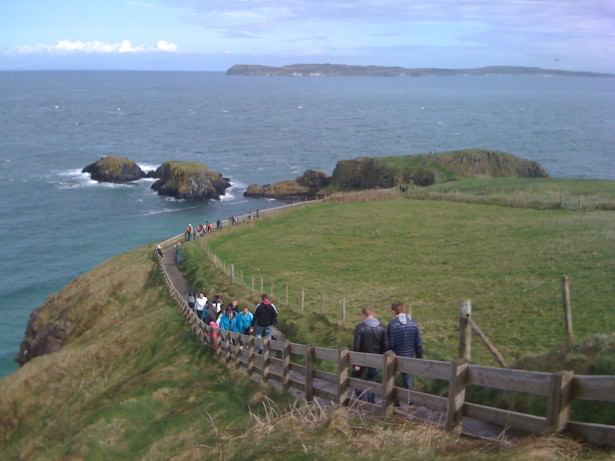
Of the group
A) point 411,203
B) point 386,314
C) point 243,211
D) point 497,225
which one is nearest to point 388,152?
point 243,211

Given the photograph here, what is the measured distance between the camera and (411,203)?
5234 centimetres

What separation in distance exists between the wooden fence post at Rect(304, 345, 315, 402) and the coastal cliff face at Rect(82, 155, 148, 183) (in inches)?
3264

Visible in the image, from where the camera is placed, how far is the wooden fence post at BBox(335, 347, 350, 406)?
11.5 metres

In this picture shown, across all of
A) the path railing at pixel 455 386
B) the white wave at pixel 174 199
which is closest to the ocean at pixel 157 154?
the white wave at pixel 174 199

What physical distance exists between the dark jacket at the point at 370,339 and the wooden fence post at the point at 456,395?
3003 mm

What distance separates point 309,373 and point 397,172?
230 feet

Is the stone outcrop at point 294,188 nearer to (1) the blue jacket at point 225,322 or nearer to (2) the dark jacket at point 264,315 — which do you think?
(1) the blue jacket at point 225,322

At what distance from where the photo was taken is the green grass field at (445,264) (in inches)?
781

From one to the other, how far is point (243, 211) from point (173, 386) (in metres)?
56.5

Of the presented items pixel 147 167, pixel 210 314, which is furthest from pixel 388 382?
pixel 147 167

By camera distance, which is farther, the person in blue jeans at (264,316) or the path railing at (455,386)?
the person in blue jeans at (264,316)

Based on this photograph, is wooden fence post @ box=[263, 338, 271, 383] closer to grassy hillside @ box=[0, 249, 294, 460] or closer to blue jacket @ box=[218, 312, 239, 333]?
grassy hillside @ box=[0, 249, 294, 460]

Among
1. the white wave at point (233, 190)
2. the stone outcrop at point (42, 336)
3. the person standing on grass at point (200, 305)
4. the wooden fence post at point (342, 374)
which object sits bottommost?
the stone outcrop at point (42, 336)

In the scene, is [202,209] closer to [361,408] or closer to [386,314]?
[386,314]
